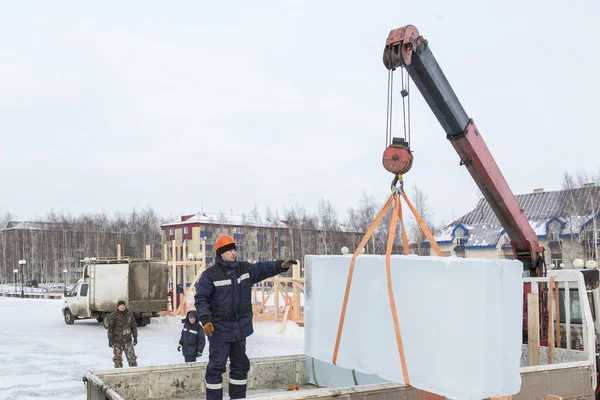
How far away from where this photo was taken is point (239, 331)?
500cm

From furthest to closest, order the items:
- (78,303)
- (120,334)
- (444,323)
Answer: (78,303) < (120,334) < (444,323)

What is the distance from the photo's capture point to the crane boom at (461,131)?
635cm

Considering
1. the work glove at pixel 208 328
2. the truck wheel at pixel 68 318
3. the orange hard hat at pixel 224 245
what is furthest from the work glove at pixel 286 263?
the truck wheel at pixel 68 318

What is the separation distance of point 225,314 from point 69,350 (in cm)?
1168

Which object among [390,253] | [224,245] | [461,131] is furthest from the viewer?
[461,131]

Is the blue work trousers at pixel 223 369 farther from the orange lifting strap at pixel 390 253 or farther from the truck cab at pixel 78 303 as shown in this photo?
the truck cab at pixel 78 303

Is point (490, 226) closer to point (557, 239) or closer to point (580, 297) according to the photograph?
point (557, 239)

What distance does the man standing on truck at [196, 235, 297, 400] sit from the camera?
15.9 ft

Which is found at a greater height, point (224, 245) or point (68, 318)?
point (224, 245)

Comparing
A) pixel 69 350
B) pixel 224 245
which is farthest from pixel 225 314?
pixel 69 350

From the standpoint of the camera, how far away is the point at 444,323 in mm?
3598

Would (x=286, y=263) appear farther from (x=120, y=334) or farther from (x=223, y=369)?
(x=120, y=334)

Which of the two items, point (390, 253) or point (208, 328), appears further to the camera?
point (208, 328)

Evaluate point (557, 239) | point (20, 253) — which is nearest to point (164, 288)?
point (557, 239)
